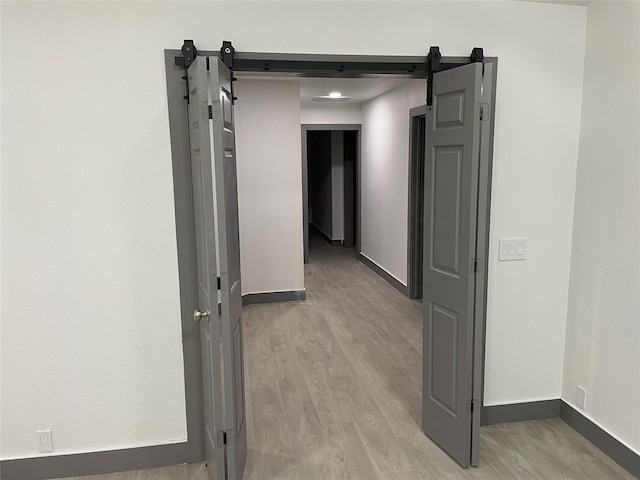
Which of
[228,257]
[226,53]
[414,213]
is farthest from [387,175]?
[228,257]

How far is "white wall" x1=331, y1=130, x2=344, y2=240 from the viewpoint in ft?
28.8

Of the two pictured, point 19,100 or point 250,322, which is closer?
point 19,100

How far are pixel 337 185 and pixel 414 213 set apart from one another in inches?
137

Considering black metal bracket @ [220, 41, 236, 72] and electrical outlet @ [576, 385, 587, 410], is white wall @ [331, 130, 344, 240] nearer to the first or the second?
electrical outlet @ [576, 385, 587, 410]

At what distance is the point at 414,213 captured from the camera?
5562mm

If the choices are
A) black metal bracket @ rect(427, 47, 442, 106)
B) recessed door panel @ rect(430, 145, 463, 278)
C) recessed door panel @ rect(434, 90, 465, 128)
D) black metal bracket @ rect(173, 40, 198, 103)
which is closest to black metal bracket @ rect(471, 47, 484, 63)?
black metal bracket @ rect(427, 47, 442, 106)

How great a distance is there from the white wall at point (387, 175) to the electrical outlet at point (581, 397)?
2934mm

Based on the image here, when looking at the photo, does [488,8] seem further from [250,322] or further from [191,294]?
[250,322]

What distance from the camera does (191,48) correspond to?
2.37 metres

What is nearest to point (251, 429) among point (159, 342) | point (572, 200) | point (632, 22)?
point (159, 342)

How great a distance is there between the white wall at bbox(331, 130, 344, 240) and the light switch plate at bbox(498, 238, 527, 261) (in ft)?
19.6

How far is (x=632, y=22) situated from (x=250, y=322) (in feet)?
12.6

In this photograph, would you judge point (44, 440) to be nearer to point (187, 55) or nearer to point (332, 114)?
point (187, 55)

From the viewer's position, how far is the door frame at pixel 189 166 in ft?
7.96
